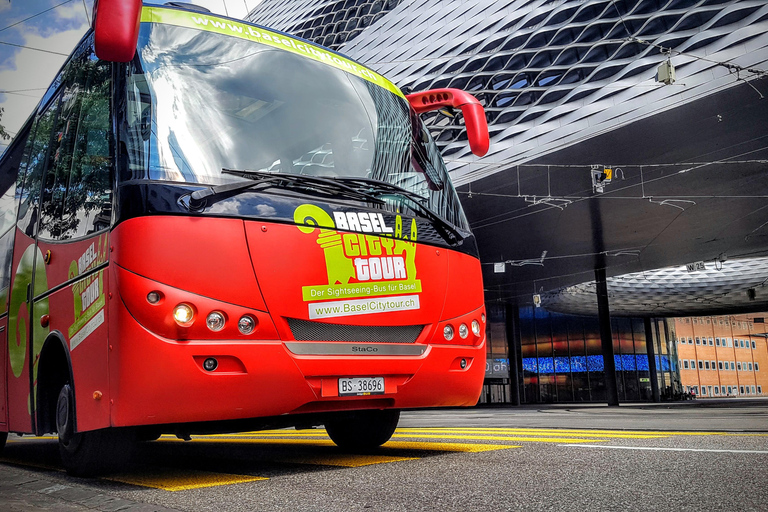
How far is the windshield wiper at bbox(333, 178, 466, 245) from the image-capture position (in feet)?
15.3

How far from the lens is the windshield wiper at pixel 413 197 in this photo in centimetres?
468

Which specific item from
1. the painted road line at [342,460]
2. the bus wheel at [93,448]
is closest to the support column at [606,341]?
the painted road line at [342,460]

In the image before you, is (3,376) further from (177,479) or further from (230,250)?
(230,250)

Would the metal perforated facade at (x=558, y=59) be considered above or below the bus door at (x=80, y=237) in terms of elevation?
above

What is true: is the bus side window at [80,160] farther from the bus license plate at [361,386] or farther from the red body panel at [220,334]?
the bus license plate at [361,386]

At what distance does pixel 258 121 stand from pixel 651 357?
177 ft

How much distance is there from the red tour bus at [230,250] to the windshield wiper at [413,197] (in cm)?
1

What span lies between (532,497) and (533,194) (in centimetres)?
2217

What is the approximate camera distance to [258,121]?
452 cm

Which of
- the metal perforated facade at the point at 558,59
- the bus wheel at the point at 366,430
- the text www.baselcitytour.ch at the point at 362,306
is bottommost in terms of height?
the bus wheel at the point at 366,430

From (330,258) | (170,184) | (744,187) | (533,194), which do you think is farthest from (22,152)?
(744,187)

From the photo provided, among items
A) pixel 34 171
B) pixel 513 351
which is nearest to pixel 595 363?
pixel 513 351

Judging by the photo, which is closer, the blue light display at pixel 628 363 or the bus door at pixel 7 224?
the bus door at pixel 7 224

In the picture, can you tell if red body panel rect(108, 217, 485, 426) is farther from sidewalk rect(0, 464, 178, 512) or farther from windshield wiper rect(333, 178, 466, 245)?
windshield wiper rect(333, 178, 466, 245)
